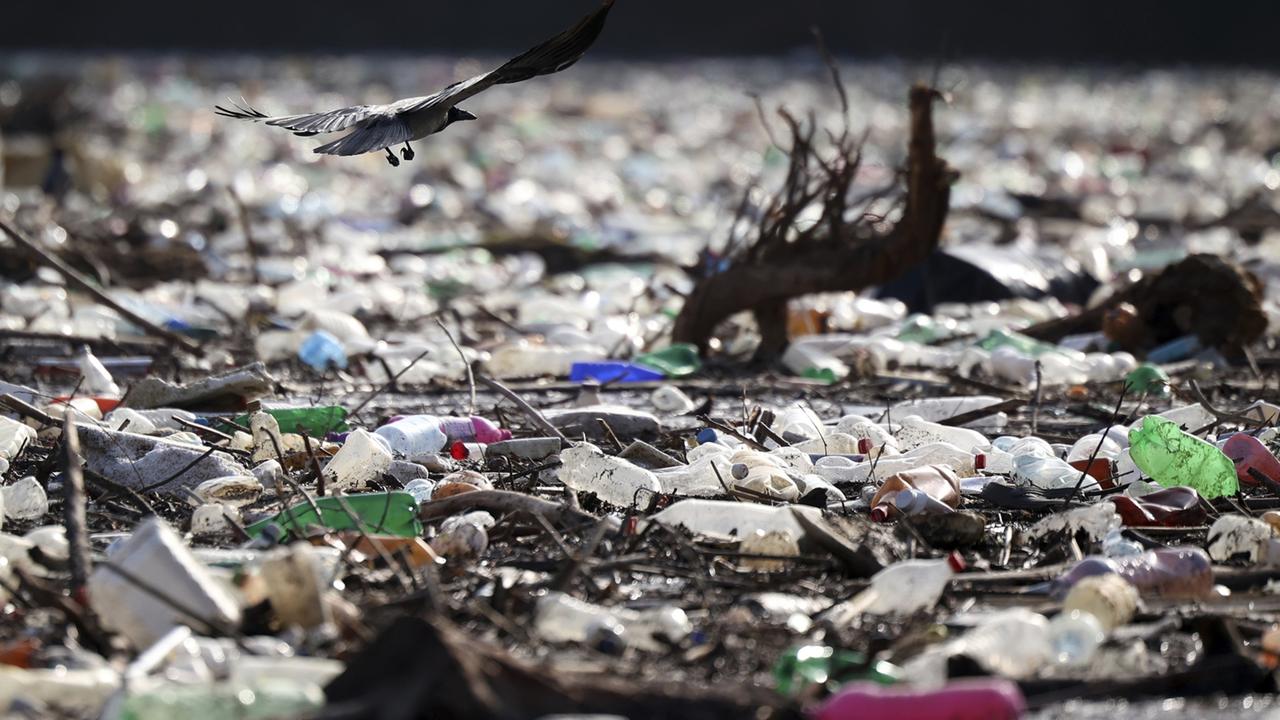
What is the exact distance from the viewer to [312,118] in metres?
2.74

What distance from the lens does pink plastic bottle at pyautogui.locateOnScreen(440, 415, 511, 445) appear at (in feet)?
11.0

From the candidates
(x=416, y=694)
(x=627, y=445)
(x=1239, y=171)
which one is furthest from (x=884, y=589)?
(x=1239, y=171)

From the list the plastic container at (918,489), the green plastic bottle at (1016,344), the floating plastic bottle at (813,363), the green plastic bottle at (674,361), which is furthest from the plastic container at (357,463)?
the green plastic bottle at (1016,344)

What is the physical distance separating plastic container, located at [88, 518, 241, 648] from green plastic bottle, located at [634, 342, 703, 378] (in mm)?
2535

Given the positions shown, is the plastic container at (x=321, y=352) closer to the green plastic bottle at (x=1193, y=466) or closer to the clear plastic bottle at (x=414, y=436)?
Result: the clear plastic bottle at (x=414, y=436)

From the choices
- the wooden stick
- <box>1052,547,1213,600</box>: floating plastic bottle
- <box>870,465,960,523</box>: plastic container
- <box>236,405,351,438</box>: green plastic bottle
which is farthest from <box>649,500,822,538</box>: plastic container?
the wooden stick

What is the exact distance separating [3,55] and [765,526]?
30371mm

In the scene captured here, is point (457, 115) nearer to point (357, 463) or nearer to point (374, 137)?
point (374, 137)

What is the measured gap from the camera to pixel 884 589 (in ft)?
7.19

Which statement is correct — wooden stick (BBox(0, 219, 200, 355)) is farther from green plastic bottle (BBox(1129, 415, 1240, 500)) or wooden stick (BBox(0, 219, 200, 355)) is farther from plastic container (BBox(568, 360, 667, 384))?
green plastic bottle (BBox(1129, 415, 1240, 500))

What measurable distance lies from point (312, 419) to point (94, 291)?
3.22 feet

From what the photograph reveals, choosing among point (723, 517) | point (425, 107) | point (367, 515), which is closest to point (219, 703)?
point (367, 515)

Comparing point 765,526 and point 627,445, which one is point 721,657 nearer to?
point 765,526

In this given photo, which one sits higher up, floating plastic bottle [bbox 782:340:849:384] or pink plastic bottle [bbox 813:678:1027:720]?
floating plastic bottle [bbox 782:340:849:384]
